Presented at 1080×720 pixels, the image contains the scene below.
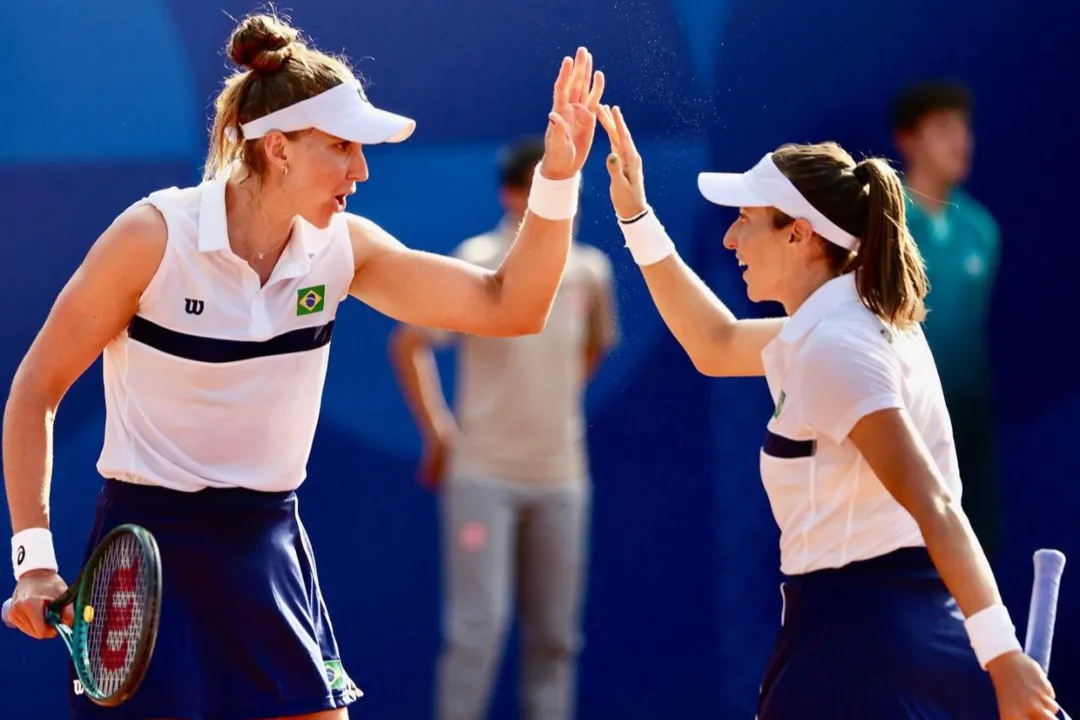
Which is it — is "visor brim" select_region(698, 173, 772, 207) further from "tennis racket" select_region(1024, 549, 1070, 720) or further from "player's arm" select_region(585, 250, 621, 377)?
"player's arm" select_region(585, 250, 621, 377)

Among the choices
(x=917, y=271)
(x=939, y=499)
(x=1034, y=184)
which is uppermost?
(x=1034, y=184)

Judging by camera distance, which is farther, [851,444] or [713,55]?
[713,55]

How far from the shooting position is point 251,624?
10.4 ft

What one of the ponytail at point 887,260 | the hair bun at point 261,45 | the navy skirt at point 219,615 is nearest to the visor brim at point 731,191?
the ponytail at point 887,260

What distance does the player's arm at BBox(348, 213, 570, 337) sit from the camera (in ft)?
11.4

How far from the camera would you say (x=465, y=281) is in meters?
3.50

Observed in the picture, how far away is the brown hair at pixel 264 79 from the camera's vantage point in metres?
3.30

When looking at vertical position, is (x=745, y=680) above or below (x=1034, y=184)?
below

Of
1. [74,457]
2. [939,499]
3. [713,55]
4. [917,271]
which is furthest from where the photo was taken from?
[713,55]

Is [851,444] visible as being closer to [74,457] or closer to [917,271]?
[917,271]

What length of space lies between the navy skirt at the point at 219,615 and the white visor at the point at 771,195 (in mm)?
1019

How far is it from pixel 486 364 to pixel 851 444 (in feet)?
7.06

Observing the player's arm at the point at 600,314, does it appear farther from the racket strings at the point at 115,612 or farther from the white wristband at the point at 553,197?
the racket strings at the point at 115,612

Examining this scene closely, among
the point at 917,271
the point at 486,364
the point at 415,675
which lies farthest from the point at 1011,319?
the point at 917,271
